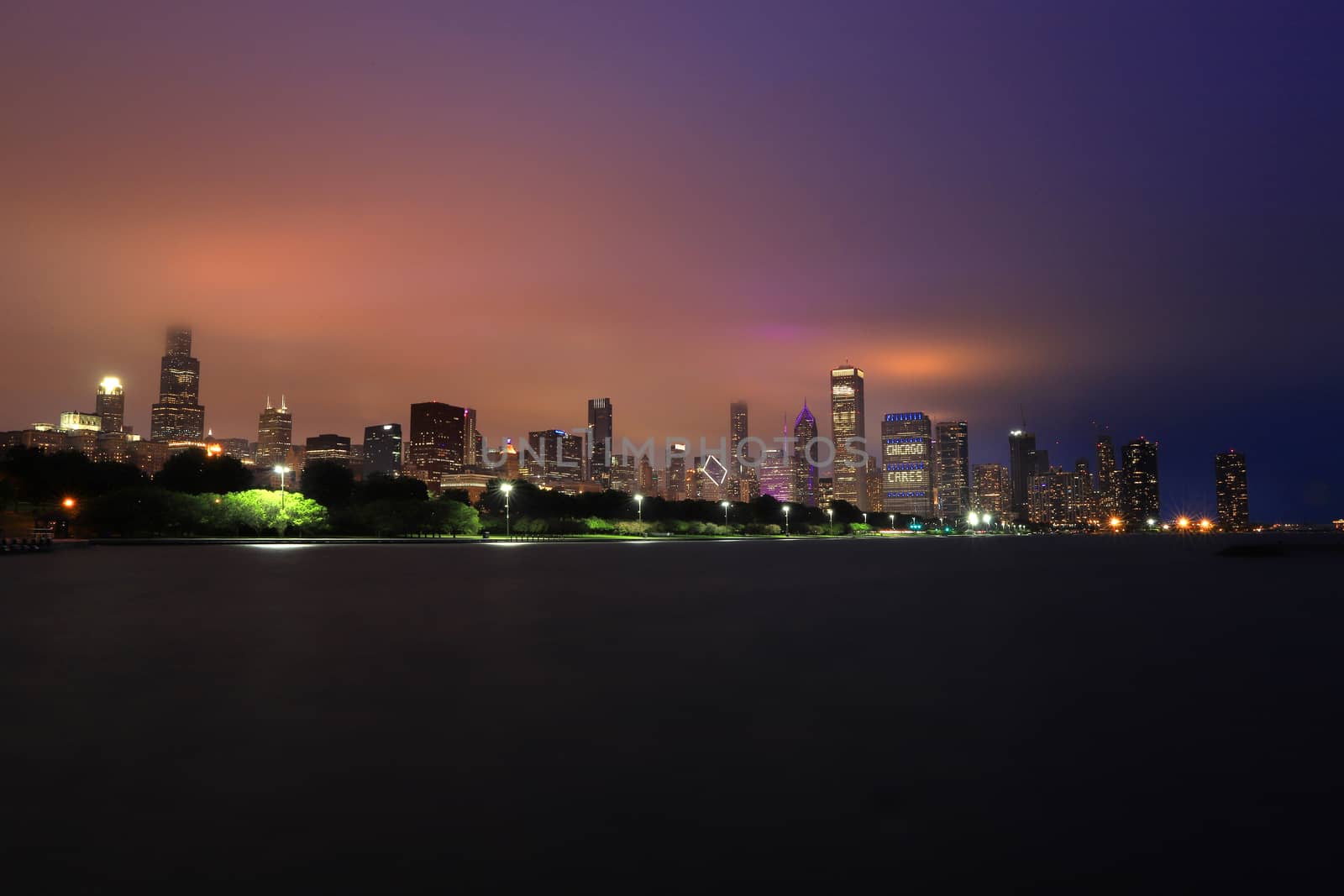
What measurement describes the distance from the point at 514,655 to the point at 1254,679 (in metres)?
10.7

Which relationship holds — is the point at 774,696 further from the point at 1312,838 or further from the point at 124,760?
the point at 124,760

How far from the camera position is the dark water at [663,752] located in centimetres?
497

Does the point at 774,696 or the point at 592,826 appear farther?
the point at 774,696

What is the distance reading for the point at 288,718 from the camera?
861 cm

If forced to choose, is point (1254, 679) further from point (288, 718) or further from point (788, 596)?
point (788, 596)

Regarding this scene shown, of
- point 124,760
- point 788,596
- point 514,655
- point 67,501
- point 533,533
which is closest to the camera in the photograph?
point 124,760

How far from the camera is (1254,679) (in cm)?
1146

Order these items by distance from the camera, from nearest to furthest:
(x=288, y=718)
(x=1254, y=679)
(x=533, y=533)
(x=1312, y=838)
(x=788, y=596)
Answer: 1. (x=1312, y=838)
2. (x=288, y=718)
3. (x=1254, y=679)
4. (x=788, y=596)
5. (x=533, y=533)

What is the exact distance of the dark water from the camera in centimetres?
497

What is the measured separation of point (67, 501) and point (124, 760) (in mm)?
93205

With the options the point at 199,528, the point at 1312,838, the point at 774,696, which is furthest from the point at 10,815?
the point at 199,528

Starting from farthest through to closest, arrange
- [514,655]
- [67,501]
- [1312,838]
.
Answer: [67,501]
[514,655]
[1312,838]

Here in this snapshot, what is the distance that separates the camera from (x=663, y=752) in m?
7.40

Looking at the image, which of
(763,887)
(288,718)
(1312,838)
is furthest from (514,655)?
(1312,838)
